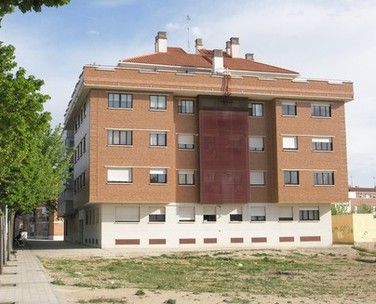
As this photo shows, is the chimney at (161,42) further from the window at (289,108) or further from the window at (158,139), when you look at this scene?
the window at (289,108)

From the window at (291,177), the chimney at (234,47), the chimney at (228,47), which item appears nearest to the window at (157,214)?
the window at (291,177)

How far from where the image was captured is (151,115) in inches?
1863

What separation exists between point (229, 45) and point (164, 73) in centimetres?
1718

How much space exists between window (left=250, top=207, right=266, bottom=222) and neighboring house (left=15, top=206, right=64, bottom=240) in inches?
1732

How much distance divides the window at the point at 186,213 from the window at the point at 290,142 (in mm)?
9258

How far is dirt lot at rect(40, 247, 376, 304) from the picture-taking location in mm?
16891

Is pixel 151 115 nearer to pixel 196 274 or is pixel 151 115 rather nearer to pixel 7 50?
pixel 196 274

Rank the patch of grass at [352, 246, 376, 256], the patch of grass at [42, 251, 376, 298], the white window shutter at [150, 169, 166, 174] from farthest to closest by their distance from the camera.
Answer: the white window shutter at [150, 169, 166, 174], the patch of grass at [352, 246, 376, 256], the patch of grass at [42, 251, 376, 298]

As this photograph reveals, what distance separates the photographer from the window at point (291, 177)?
49.8m

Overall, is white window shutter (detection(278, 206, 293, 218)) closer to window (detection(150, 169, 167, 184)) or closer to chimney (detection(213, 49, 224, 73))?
window (detection(150, 169, 167, 184))

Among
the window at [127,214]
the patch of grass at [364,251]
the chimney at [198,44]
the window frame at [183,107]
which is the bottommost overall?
the patch of grass at [364,251]

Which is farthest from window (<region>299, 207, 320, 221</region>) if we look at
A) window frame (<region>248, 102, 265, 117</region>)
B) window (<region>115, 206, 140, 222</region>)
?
window (<region>115, 206, 140, 222</region>)

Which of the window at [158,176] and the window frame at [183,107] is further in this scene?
the window frame at [183,107]

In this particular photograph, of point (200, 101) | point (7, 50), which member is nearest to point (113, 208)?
point (200, 101)
